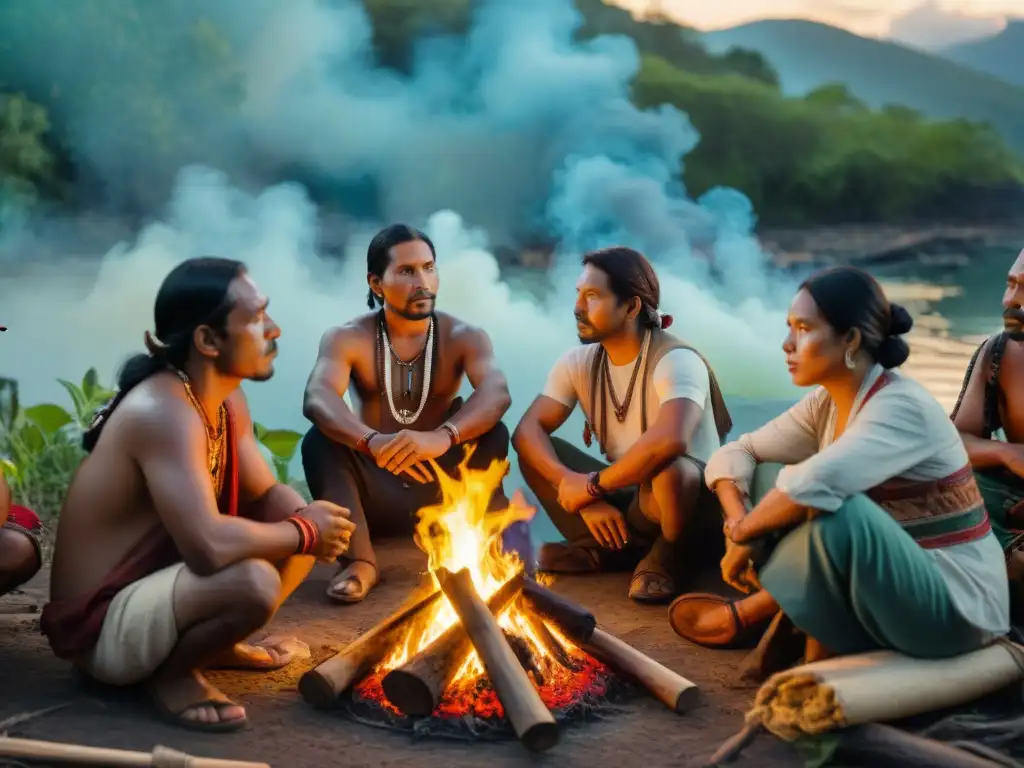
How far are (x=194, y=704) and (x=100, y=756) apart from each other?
0.37m

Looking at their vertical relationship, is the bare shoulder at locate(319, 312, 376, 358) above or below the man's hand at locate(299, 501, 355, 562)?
above

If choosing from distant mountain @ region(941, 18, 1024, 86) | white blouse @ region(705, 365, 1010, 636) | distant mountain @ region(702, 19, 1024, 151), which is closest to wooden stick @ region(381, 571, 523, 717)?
white blouse @ region(705, 365, 1010, 636)

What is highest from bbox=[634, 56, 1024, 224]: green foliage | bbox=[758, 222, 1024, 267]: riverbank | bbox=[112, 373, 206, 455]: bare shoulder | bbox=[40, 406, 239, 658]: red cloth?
bbox=[634, 56, 1024, 224]: green foliage

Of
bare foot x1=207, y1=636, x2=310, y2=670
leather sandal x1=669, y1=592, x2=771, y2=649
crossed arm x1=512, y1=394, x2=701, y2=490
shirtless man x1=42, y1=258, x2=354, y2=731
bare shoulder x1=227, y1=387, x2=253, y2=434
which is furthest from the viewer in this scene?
crossed arm x1=512, y1=394, x2=701, y2=490

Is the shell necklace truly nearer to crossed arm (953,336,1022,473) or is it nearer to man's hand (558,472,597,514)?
man's hand (558,472,597,514)

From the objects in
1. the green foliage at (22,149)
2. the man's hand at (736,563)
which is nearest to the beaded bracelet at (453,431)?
the man's hand at (736,563)

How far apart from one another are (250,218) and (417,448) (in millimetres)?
4167

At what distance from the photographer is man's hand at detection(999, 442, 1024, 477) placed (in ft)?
15.1

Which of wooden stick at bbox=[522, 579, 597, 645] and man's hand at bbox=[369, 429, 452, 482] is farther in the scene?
man's hand at bbox=[369, 429, 452, 482]

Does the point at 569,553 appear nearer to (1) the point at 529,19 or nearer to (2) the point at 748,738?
(2) the point at 748,738

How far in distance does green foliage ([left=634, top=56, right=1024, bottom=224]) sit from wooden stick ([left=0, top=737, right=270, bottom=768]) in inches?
255

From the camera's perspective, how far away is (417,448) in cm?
512

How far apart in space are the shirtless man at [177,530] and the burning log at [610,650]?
30.6 inches

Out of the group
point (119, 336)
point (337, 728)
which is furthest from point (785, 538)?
point (119, 336)
